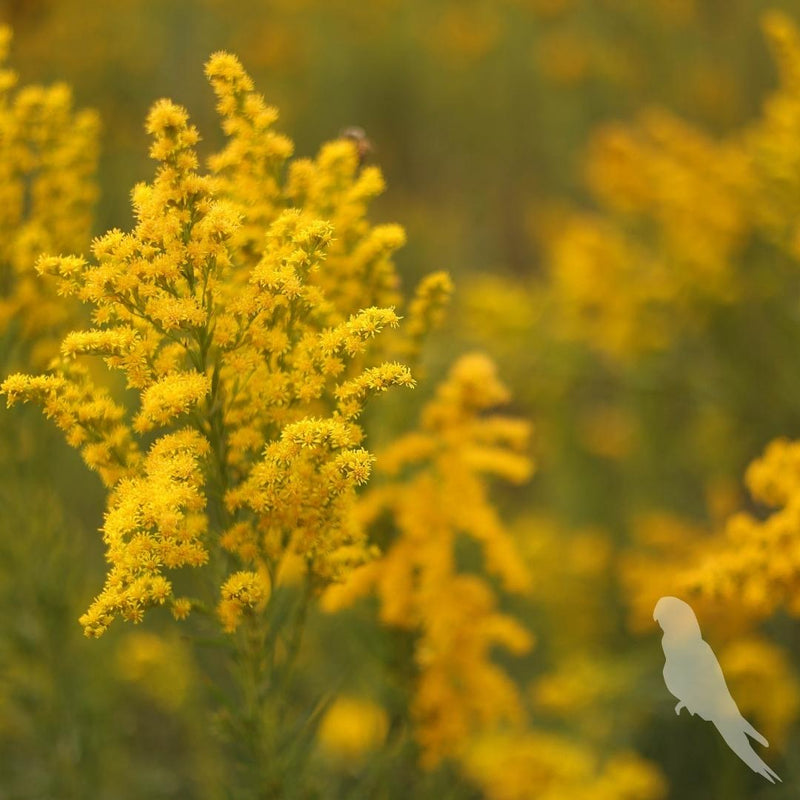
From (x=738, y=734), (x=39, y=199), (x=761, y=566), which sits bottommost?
(x=738, y=734)

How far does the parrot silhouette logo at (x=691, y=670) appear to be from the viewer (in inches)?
42.6

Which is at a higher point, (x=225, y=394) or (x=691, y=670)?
(x=225, y=394)

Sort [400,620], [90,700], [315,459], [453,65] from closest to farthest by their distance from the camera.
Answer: [315,459] → [400,620] → [90,700] → [453,65]

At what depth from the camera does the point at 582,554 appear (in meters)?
2.45

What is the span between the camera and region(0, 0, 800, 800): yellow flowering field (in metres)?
0.98

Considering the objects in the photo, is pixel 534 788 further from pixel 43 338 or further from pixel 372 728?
pixel 43 338

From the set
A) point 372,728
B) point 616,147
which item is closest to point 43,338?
point 372,728

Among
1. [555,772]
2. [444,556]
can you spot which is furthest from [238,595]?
[555,772]

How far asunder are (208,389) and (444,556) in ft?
1.57

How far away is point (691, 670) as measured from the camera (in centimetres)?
109

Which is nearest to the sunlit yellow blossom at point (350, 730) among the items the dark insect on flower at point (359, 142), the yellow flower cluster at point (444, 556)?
the yellow flower cluster at point (444, 556)

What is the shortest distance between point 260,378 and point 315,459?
0.35ft

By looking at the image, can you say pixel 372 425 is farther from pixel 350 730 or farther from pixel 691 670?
pixel 350 730

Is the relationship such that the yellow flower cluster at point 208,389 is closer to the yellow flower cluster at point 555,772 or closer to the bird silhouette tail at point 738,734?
the bird silhouette tail at point 738,734
